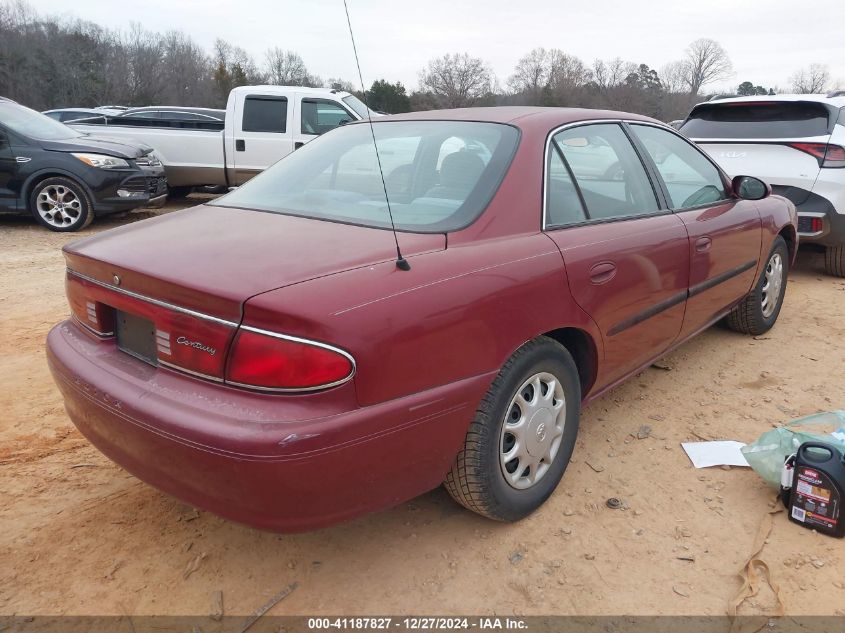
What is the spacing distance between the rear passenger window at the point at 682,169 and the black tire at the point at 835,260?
3228 millimetres

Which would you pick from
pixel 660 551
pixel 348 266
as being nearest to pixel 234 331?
pixel 348 266

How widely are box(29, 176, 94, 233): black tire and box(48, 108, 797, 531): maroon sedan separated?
620 cm

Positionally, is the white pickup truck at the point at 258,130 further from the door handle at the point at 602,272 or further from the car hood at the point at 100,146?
the door handle at the point at 602,272

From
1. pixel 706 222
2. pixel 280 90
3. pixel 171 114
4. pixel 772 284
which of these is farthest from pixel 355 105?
pixel 706 222

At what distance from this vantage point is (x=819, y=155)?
560 cm

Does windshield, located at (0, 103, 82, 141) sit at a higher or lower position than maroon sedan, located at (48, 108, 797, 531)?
higher

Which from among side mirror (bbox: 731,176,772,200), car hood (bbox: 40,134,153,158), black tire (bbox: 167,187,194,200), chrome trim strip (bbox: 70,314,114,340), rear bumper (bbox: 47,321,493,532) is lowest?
black tire (bbox: 167,187,194,200)

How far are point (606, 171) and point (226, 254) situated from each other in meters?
1.83

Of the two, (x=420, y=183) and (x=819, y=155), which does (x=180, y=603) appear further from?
(x=819, y=155)

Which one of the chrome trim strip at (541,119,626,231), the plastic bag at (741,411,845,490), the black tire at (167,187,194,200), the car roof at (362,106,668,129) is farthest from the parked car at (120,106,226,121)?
the plastic bag at (741,411,845,490)

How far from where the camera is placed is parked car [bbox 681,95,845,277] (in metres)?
5.55

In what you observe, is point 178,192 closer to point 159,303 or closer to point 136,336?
point 136,336

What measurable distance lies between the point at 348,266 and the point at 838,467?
1899mm

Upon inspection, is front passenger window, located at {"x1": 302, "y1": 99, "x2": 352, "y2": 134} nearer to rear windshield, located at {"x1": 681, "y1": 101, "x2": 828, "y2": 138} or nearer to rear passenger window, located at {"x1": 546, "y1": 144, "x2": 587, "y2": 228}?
rear windshield, located at {"x1": 681, "y1": 101, "x2": 828, "y2": 138}
